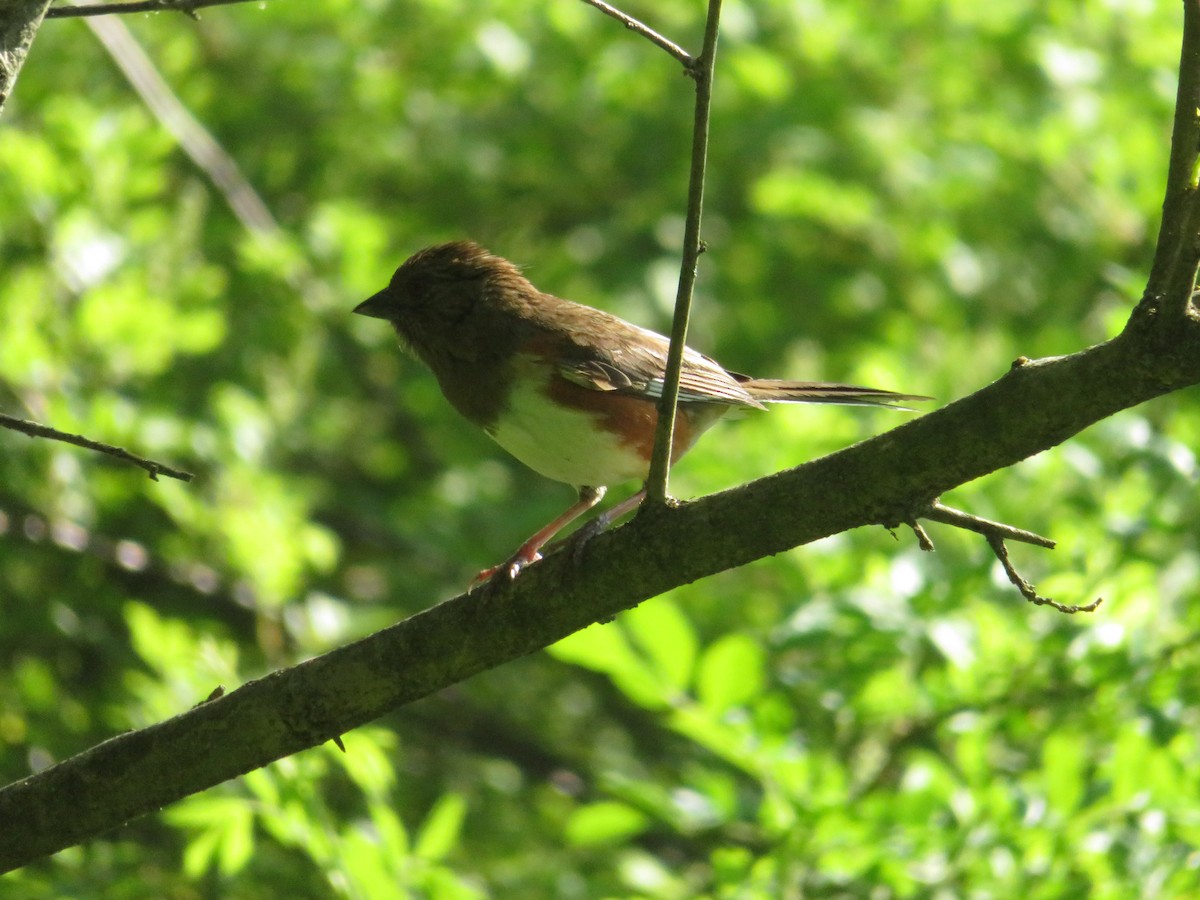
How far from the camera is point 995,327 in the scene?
7633mm

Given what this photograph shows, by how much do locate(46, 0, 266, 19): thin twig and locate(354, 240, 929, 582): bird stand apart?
175 cm

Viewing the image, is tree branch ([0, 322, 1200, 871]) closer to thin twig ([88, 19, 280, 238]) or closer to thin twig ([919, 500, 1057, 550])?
thin twig ([919, 500, 1057, 550])

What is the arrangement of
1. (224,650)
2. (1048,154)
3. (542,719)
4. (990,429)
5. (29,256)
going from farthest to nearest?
(542,719), (1048,154), (29,256), (224,650), (990,429)

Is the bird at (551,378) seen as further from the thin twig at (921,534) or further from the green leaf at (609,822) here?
the thin twig at (921,534)

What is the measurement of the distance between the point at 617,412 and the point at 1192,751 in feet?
6.93

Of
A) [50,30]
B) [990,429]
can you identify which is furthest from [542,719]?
[990,429]

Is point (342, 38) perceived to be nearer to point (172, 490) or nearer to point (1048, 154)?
point (172, 490)

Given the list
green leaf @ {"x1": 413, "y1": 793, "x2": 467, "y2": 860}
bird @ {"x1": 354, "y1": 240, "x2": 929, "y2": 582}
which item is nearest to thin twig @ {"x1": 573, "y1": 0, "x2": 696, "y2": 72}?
bird @ {"x1": 354, "y1": 240, "x2": 929, "y2": 582}

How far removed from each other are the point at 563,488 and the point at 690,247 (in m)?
4.80

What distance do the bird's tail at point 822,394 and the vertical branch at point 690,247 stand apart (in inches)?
59.3

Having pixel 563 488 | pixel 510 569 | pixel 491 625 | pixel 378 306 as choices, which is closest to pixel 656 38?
pixel 491 625

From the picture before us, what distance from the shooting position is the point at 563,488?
7457 mm

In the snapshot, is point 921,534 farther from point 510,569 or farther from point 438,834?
point 438,834

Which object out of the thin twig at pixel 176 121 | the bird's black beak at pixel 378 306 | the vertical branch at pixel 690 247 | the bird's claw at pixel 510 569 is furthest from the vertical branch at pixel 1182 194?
the thin twig at pixel 176 121
